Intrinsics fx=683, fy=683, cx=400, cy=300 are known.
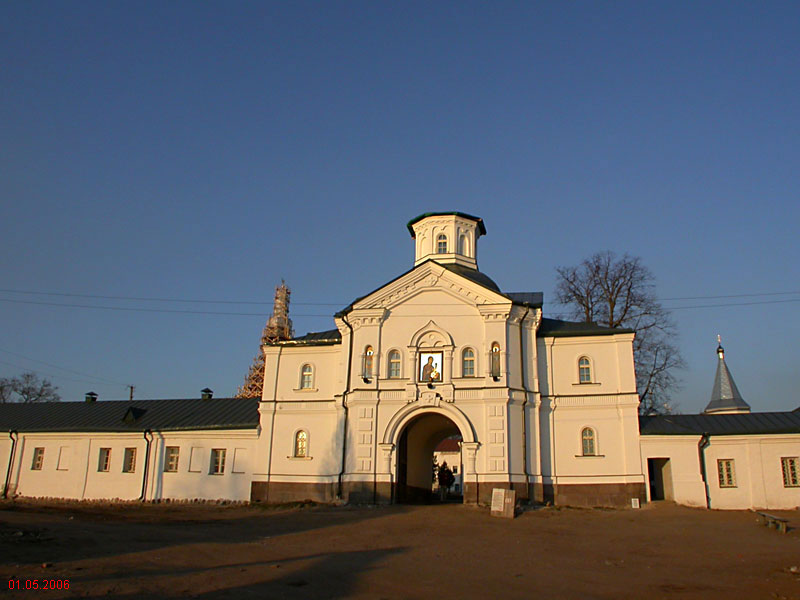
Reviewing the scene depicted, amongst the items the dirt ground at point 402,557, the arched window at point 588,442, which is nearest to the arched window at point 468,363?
the arched window at point 588,442

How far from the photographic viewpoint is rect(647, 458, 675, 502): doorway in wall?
28.4 m

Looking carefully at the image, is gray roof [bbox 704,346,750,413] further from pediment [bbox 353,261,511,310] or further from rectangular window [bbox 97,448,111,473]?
rectangular window [bbox 97,448,111,473]

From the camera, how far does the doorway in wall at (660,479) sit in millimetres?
28438

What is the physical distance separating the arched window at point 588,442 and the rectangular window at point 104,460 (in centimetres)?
2274

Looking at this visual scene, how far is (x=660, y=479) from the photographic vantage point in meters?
30.9

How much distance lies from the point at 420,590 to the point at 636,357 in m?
29.1

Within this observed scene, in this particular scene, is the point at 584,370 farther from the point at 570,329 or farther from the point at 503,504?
the point at 503,504

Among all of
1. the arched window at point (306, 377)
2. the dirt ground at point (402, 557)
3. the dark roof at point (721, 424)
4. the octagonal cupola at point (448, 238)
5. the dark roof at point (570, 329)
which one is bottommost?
the dirt ground at point (402, 557)

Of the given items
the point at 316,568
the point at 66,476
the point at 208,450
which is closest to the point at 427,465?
the point at 208,450

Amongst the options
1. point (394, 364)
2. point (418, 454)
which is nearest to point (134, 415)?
point (418, 454)

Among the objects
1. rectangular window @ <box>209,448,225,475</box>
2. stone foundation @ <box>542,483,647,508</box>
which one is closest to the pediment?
stone foundation @ <box>542,483,647,508</box>

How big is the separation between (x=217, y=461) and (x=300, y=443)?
4.49m

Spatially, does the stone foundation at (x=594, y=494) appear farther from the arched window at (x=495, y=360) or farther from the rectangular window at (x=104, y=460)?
the rectangular window at (x=104, y=460)

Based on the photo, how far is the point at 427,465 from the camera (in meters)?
34.8
